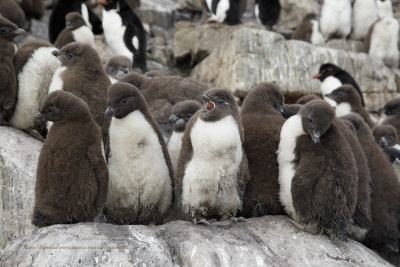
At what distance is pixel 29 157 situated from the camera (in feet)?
21.2

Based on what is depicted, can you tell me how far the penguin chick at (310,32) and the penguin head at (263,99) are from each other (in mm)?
10809

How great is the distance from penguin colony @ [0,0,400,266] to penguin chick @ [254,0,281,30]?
430 inches

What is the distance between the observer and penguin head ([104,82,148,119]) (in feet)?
18.1

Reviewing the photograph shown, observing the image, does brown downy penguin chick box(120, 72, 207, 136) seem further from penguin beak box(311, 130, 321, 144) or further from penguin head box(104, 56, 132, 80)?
penguin beak box(311, 130, 321, 144)

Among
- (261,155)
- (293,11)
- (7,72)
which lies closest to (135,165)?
(261,155)

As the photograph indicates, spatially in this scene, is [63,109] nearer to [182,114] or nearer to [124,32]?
[182,114]

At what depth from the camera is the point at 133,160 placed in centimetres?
555

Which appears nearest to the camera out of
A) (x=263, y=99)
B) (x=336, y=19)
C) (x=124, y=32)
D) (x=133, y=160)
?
(x=133, y=160)

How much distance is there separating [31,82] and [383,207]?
160 inches

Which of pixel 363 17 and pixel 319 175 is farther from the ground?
pixel 319 175

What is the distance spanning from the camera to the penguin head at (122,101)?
5516 millimetres

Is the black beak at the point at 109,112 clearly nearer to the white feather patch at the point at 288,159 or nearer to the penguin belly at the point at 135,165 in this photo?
the penguin belly at the point at 135,165

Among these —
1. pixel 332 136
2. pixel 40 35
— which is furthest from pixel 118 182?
pixel 40 35

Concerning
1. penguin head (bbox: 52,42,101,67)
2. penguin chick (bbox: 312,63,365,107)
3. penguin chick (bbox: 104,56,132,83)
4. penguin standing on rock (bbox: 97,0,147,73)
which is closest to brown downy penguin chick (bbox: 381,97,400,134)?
penguin chick (bbox: 312,63,365,107)
